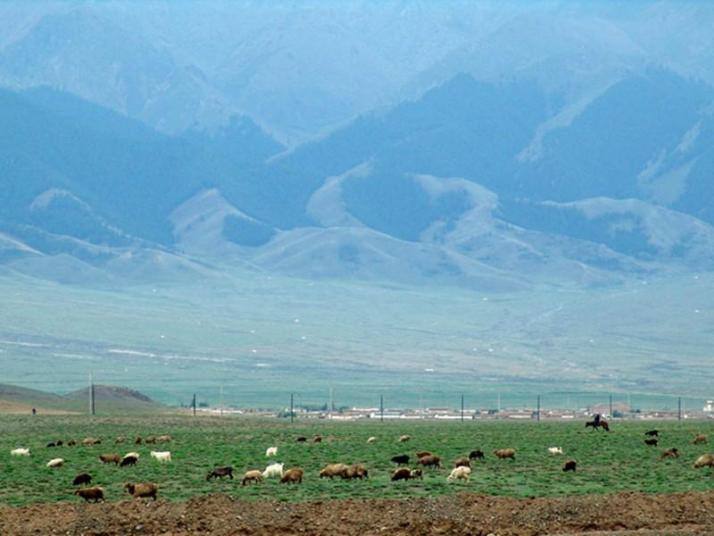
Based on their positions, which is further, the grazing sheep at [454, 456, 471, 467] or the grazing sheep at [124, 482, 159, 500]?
the grazing sheep at [454, 456, 471, 467]

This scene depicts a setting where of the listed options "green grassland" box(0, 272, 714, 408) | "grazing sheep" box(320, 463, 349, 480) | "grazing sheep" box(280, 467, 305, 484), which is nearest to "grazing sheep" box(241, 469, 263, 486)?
"grazing sheep" box(280, 467, 305, 484)

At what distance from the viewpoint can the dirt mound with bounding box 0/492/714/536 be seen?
2564cm

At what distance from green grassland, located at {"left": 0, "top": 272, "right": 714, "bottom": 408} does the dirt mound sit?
217ft

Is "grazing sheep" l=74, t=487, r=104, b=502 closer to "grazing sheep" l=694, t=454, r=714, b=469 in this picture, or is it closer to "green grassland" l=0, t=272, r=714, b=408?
"grazing sheep" l=694, t=454, r=714, b=469

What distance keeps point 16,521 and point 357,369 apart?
10530 cm

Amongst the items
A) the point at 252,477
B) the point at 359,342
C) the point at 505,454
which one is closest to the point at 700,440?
the point at 505,454

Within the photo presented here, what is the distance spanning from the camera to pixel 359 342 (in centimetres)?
14888

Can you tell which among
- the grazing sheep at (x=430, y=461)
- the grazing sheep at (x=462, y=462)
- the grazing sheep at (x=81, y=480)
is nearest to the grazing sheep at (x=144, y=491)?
the grazing sheep at (x=81, y=480)

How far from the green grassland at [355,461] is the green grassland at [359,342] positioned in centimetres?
4783

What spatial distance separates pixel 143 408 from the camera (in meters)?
70.1

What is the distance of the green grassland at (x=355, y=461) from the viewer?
29.4 meters

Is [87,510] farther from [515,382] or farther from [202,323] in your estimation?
[202,323]

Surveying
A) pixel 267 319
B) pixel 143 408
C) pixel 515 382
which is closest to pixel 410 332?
pixel 267 319

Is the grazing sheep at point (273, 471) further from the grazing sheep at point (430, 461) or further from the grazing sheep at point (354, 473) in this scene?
the grazing sheep at point (430, 461)
